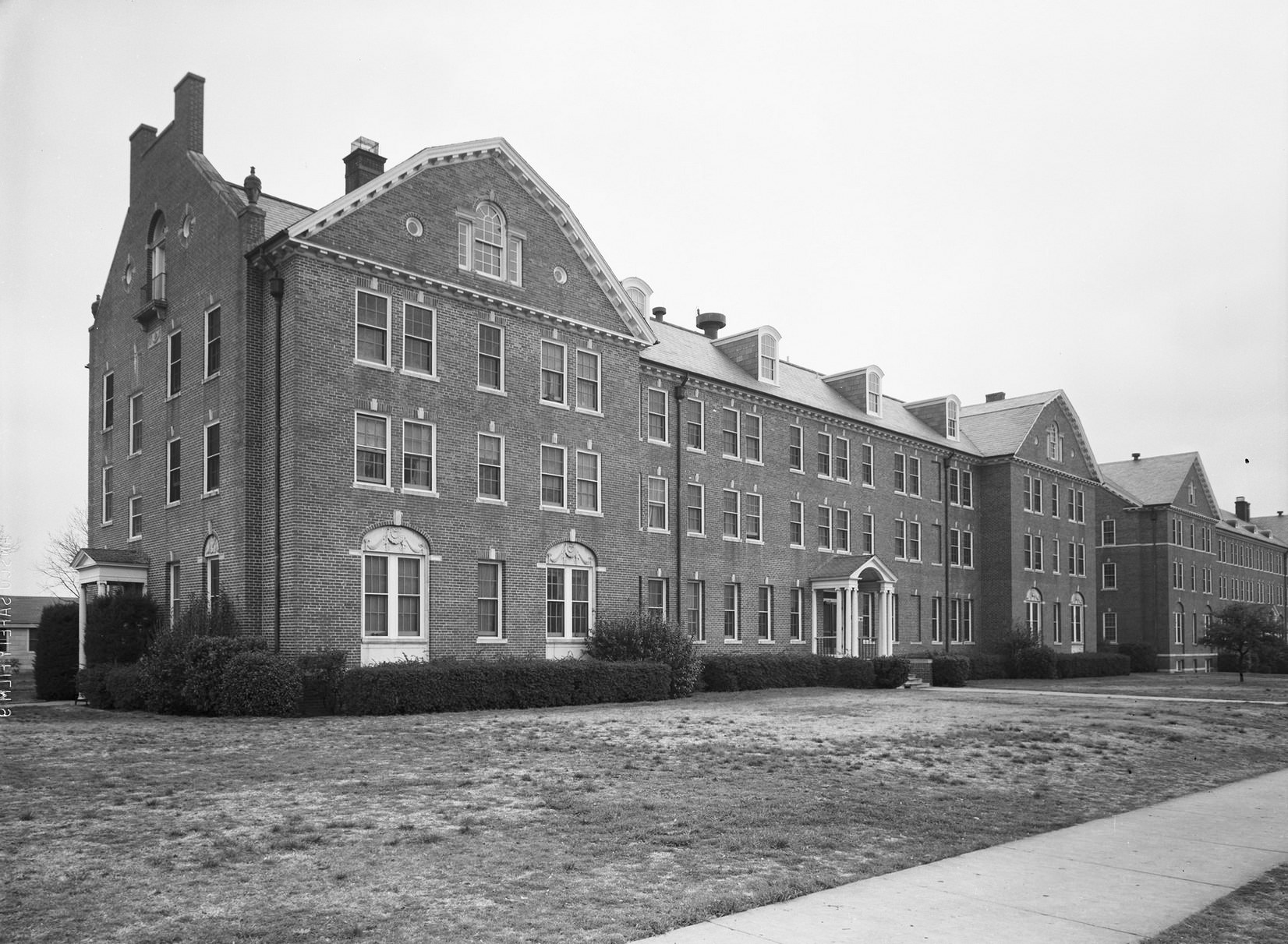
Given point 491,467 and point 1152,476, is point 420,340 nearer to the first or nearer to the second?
point 491,467

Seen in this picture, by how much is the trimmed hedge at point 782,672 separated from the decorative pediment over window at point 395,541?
10.0m

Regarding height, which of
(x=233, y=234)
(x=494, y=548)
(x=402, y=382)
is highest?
(x=233, y=234)

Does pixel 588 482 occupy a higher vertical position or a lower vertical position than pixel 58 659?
higher

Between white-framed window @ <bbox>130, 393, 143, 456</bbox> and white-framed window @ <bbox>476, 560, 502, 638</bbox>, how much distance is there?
10501mm

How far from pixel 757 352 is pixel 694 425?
5200mm

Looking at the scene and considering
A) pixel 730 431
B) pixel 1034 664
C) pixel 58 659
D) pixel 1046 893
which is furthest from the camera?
pixel 1034 664

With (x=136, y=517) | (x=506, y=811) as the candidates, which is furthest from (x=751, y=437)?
(x=506, y=811)

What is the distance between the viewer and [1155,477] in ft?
234

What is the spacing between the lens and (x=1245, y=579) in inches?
3246

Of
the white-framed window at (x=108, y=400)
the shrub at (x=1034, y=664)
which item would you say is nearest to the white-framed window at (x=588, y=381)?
the white-framed window at (x=108, y=400)

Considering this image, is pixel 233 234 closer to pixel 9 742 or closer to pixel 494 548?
pixel 494 548

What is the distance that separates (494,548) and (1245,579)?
72970 mm

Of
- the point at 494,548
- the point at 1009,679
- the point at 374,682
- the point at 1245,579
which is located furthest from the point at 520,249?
the point at 1245,579

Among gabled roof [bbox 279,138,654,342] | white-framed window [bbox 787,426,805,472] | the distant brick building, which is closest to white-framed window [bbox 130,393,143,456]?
the distant brick building
